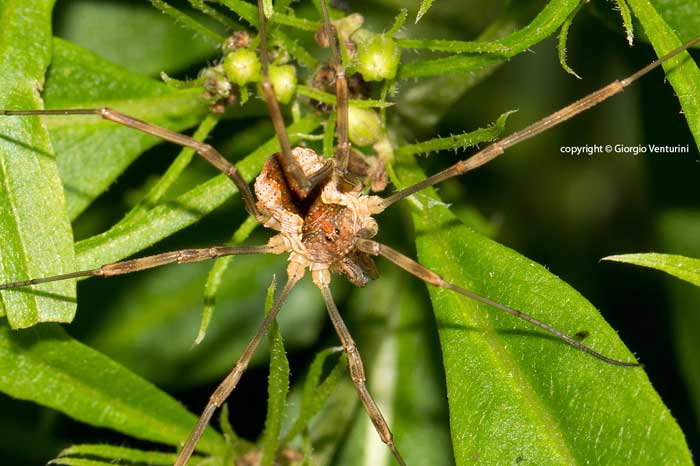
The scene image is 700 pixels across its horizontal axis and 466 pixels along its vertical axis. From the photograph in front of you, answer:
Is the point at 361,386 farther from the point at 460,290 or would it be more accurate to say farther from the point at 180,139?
the point at 180,139

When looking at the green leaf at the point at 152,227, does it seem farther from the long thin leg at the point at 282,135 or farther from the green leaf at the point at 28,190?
the long thin leg at the point at 282,135

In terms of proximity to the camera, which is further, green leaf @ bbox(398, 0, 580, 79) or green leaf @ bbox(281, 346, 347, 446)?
green leaf @ bbox(281, 346, 347, 446)

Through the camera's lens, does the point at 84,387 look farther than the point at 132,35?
No

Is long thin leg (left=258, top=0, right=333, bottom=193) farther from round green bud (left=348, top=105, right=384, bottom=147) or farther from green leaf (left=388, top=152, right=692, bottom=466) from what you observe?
green leaf (left=388, top=152, right=692, bottom=466)

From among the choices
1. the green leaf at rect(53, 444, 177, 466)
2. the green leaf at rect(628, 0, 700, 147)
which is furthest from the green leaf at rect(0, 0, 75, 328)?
the green leaf at rect(628, 0, 700, 147)

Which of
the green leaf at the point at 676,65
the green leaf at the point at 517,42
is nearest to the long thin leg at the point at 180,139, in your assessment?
the green leaf at the point at 517,42

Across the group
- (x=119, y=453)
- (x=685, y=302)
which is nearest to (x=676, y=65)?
(x=685, y=302)
